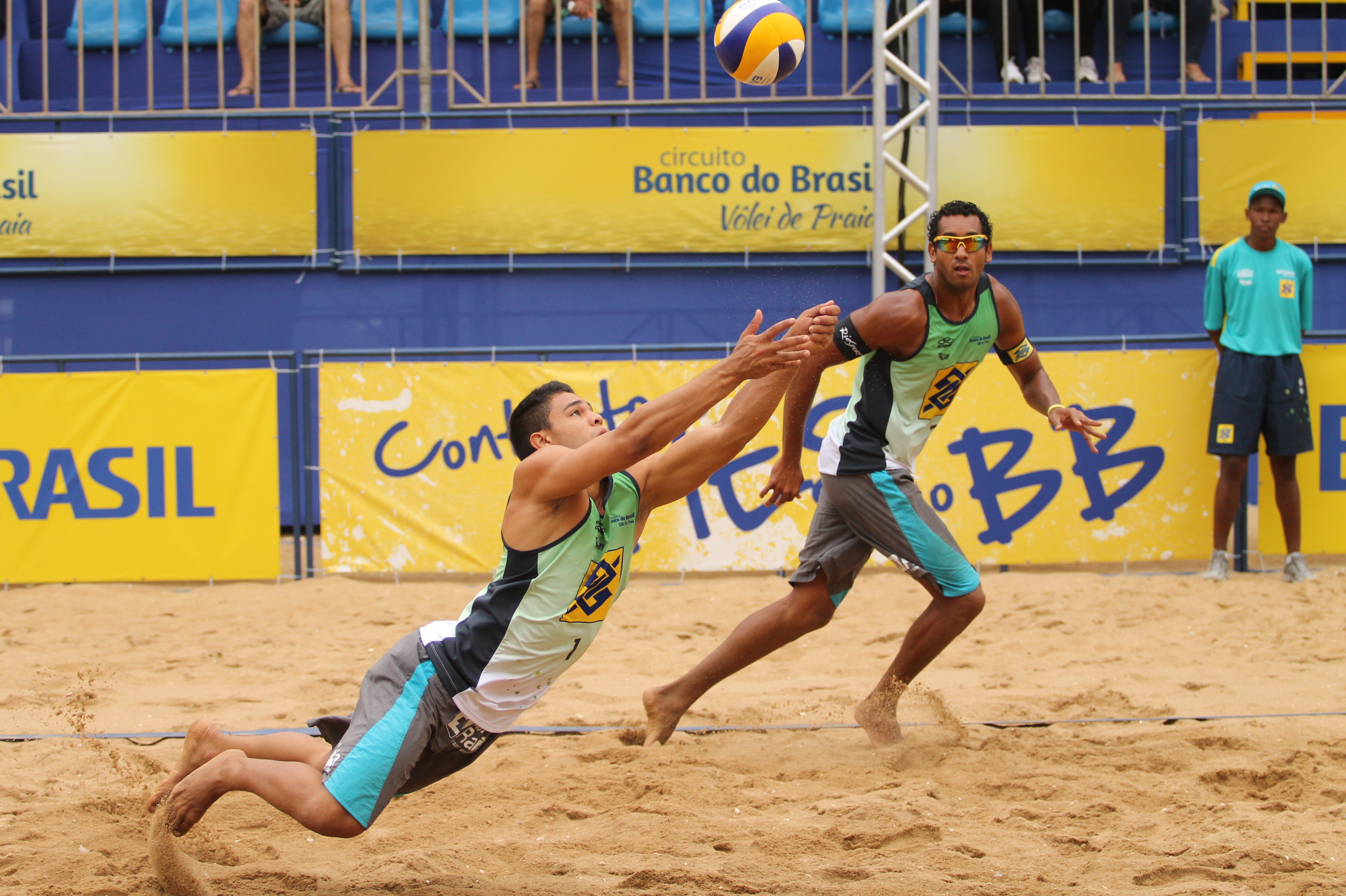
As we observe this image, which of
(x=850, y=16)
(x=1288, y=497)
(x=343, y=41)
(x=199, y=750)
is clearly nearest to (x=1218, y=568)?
(x=1288, y=497)

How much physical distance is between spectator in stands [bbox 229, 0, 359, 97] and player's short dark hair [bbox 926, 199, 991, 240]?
6.81 meters

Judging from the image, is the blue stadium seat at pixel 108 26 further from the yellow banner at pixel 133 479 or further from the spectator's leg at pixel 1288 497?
the spectator's leg at pixel 1288 497

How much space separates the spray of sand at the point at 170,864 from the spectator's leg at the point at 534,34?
797cm

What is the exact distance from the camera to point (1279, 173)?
30.3 ft

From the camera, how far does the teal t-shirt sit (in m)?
6.85

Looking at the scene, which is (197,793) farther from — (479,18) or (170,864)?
(479,18)

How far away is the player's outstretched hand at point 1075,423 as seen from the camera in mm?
3906

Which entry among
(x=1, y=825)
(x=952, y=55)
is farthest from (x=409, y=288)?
(x=1, y=825)

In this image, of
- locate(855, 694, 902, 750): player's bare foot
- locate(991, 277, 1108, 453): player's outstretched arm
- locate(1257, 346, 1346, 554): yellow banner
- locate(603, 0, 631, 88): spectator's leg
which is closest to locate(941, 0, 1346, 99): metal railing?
locate(603, 0, 631, 88): spectator's leg

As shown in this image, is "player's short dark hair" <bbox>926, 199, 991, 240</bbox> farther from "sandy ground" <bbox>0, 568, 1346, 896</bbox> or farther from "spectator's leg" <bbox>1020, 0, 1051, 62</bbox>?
"spectator's leg" <bbox>1020, 0, 1051, 62</bbox>

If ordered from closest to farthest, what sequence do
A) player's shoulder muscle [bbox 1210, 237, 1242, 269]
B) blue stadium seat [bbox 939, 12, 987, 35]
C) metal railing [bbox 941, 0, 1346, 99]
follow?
player's shoulder muscle [bbox 1210, 237, 1242, 269] < metal railing [bbox 941, 0, 1346, 99] < blue stadium seat [bbox 939, 12, 987, 35]

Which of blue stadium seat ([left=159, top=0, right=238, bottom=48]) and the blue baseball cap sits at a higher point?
blue stadium seat ([left=159, top=0, right=238, bottom=48])

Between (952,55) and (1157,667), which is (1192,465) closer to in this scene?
(1157,667)

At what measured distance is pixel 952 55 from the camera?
10.1 metres
